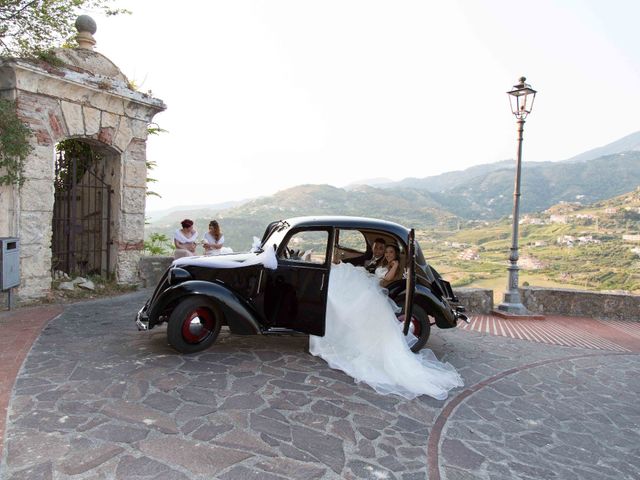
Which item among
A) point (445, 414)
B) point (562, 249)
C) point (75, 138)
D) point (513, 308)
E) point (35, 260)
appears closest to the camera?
point (445, 414)

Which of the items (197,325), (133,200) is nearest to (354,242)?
(197,325)

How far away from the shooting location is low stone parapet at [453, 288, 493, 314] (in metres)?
9.24

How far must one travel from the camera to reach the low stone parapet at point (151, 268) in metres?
9.24

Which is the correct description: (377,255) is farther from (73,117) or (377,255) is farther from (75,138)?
(75,138)

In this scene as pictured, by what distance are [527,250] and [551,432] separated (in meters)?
31.9

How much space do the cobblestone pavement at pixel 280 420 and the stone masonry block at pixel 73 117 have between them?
3.81 metres

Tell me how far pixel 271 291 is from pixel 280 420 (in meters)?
1.89

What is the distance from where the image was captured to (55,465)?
2.72 metres

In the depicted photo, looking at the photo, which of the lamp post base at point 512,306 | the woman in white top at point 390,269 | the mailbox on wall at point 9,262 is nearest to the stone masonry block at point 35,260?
the mailbox on wall at point 9,262

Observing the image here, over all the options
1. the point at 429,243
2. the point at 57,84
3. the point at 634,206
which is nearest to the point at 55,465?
the point at 57,84

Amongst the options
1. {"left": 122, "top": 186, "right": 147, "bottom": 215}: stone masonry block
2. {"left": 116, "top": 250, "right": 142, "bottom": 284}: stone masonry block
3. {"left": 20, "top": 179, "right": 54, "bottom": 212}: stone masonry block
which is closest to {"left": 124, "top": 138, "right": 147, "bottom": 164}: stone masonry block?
{"left": 122, "top": 186, "right": 147, "bottom": 215}: stone masonry block

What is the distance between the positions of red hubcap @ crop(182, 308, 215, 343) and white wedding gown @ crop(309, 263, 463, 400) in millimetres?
1270

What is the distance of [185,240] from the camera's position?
330 inches

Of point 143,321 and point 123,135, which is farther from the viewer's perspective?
point 123,135
